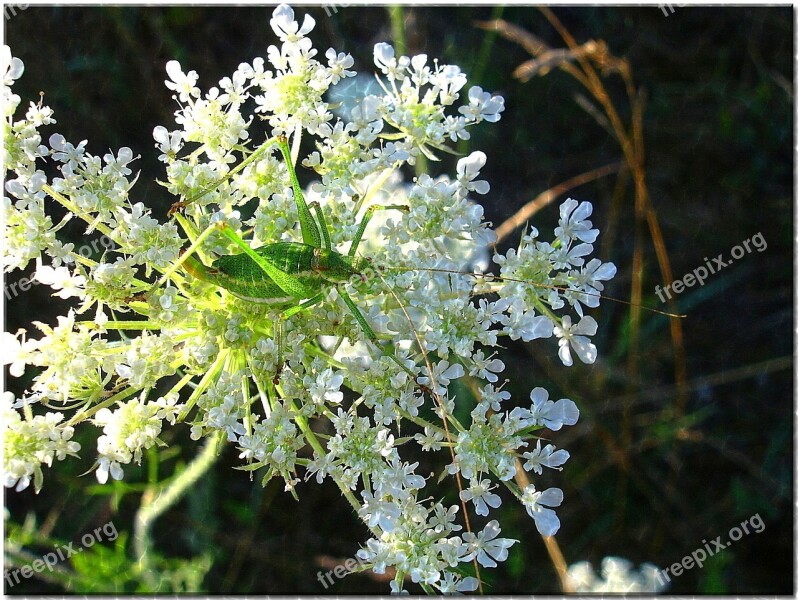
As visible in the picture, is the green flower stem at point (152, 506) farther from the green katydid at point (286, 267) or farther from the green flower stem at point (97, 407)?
the green katydid at point (286, 267)

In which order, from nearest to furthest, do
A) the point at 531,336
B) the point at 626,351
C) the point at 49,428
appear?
the point at 49,428, the point at 531,336, the point at 626,351

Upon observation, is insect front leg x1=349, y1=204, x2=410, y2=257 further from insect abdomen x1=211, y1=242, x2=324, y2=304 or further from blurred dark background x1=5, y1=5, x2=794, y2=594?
blurred dark background x1=5, y1=5, x2=794, y2=594

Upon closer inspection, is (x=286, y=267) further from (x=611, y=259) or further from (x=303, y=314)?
(x=611, y=259)

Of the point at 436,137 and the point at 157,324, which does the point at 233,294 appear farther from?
the point at 436,137

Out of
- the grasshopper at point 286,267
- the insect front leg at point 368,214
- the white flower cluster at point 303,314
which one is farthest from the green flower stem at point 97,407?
the insect front leg at point 368,214

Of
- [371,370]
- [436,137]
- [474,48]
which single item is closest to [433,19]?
[474,48]

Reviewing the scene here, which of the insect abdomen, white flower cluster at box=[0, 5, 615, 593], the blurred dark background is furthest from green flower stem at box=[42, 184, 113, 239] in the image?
the blurred dark background

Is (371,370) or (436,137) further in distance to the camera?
(436,137)
